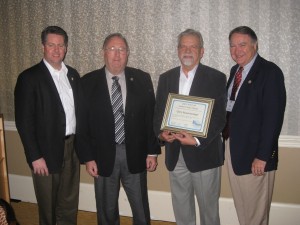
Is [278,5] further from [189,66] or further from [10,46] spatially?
[10,46]

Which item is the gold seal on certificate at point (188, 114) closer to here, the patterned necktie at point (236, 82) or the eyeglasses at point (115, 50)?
the patterned necktie at point (236, 82)

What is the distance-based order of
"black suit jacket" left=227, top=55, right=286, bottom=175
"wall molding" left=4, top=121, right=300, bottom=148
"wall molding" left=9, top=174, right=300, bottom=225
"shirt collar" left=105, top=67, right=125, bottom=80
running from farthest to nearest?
"wall molding" left=9, top=174, right=300, bottom=225, "wall molding" left=4, top=121, right=300, bottom=148, "shirt collar" left=105, top=67, right=125, bottom=80, "black suit jacket" left=227, top=55, right=286, bottom=175

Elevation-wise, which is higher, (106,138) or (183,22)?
(183,22)

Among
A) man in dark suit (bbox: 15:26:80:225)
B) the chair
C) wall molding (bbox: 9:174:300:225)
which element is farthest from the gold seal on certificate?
the chair

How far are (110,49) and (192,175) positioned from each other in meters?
1.23

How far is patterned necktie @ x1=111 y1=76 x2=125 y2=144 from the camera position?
2686mm

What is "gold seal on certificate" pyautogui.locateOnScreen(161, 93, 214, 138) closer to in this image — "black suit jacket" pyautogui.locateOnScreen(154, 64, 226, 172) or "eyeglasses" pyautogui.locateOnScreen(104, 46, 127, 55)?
"black suit jacket" pyautogui.locateOnScreen(154, 64, 226, 172)

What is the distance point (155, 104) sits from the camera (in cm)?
279

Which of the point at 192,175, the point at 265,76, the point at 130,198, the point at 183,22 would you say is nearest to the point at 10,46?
the point at 183,22

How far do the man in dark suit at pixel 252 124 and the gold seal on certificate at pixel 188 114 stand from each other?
0.23 m

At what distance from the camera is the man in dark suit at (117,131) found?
2682 millimetres

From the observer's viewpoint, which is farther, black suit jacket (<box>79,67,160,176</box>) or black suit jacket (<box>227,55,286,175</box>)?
black suit jacket (<box>79,67,160,176</box>)

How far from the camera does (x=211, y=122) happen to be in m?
2.54

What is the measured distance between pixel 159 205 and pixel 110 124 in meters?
1.34
